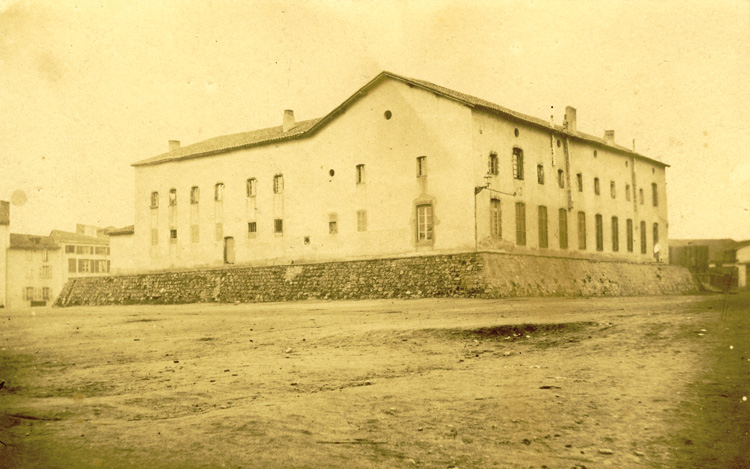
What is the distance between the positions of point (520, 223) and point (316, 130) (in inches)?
396

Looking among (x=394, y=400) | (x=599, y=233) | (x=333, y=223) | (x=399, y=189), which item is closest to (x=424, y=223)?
(x=399, y=189)

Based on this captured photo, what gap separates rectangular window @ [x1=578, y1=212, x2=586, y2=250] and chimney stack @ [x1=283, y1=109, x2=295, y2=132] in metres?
14.8

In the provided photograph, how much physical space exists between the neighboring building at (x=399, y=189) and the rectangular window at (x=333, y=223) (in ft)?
0.26

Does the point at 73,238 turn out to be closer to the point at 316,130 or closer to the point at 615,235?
the point at 316,130

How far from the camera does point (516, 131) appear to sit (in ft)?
86.4

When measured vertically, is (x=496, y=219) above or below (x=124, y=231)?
below

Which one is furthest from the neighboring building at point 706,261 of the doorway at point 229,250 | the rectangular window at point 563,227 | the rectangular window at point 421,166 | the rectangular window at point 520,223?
the doorway at point 229,250

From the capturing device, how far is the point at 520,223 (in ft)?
84.8

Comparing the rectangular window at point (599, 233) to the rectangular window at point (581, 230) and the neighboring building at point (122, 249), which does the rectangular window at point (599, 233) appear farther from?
the neighboring building at point (122, 249)

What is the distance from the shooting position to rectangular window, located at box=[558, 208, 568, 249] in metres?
28.3

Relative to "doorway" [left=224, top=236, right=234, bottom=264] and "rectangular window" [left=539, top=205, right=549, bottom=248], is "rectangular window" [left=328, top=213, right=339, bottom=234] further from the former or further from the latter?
"rectangular window" [left=539, top=205, right=549, bottom=248]

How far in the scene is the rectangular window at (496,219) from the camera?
2409 centimetres

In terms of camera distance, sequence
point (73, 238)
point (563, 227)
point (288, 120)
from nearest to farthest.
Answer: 1. point (563, 227)
2. point (288, 120)
3. point (73, 238)

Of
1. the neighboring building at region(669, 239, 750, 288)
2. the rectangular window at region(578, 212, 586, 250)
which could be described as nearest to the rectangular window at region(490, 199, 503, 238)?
the rectangular window at region(578, 212, 586, 250)
